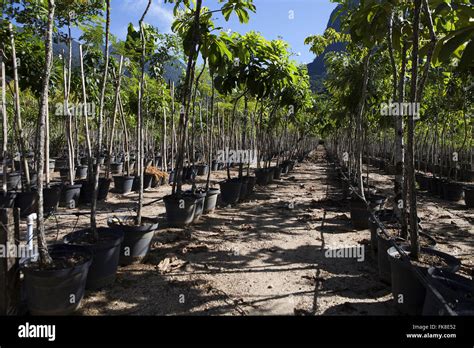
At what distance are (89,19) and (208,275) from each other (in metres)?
4.09

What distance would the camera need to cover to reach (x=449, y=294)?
7.90 ft

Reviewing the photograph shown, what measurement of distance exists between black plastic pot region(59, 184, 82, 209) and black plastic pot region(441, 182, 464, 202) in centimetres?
980

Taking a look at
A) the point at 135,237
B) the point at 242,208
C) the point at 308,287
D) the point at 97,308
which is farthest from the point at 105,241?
the point at 242,208

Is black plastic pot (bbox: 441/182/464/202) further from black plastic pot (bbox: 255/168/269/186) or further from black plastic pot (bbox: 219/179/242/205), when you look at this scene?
black plastic pot (bbox: 219/179/242/205)

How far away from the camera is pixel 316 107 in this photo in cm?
1407

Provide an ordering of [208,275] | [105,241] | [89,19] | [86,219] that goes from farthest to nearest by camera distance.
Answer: [86,219] → [89,19] → [208,275] → [105,241]

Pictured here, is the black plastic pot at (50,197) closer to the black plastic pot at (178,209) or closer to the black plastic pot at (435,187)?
the black plastic pot at (178,209)

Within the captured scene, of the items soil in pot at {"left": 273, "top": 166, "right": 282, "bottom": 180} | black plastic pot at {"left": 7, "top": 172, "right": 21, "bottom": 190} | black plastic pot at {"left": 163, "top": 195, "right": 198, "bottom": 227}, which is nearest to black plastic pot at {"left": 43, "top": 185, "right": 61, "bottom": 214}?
black plastic pot at {"left": 163, "top": 195, "right": 198, "bottom": 227}

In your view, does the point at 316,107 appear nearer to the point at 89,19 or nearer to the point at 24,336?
the point at 89,19

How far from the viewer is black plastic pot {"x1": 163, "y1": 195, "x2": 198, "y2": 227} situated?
231 inches

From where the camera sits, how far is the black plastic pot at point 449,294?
89.8 inches

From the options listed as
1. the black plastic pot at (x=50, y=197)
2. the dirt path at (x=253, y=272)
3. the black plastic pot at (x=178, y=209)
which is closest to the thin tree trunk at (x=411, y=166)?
the dirt path at (x=253, y=272)

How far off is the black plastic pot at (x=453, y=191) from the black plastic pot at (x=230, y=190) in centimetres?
608

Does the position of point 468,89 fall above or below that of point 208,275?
above
